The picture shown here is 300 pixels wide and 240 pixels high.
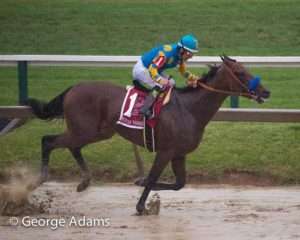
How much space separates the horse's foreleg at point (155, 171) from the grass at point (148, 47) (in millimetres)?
2192

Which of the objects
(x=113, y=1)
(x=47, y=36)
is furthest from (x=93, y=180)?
(x=113, y=1)

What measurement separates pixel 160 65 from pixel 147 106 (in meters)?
0.46

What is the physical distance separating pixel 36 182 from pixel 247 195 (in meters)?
2.56

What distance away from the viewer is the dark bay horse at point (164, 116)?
1164cm

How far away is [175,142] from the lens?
1157cm

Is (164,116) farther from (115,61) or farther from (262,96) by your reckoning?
(115,61)

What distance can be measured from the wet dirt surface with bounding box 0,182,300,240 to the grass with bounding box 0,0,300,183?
576 millimetres

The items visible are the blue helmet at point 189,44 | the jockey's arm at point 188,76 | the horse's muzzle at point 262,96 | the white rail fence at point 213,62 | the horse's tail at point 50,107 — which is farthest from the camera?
the white rail fence at point 213,62

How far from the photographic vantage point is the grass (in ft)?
46.5

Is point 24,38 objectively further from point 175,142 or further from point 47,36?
point 175,142

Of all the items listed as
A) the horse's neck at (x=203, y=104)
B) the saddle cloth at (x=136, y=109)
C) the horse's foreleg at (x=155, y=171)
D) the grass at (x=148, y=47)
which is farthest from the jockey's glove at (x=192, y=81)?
the grass at (x=148, y=47)

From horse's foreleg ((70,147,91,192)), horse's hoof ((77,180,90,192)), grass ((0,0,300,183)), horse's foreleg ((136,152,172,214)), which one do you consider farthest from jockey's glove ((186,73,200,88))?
grass ((0,0,300,183))

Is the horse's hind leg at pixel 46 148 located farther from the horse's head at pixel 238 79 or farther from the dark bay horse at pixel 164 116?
the horse's head at pixel 238 79

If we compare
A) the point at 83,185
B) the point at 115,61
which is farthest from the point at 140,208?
the point at 115,61
